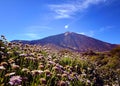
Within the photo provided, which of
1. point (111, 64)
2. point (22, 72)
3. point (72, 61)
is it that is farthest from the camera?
point (111, 64)

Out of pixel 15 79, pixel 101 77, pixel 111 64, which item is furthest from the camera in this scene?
pixel 111 64

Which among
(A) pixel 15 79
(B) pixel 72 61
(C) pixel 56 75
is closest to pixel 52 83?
(C) pixel 56 75

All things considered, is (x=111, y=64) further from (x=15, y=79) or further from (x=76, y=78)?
(x=15, y=79)

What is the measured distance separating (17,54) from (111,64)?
1262 centimetres

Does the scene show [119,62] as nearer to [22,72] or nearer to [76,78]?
[76,78]

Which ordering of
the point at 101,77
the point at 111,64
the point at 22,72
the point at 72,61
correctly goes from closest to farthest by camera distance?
the point at 22,72 → the point at 72,61 → the point at 101,77 → the point at 111,64

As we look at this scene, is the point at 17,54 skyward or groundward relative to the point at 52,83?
skyward

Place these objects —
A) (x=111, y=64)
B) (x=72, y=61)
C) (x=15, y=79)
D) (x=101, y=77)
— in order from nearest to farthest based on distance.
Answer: (x=15, y=79)
(x=72, y=61)
(x=101, y=77)
(x=111, y=64)

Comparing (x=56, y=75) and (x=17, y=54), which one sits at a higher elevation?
(x=17, y=54)

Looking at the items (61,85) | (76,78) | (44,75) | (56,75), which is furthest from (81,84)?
(61,85)

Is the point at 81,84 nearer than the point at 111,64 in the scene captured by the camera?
Yes

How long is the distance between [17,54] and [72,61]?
169 inches

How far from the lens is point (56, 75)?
7.25 metres

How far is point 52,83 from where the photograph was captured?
7.18 meters
